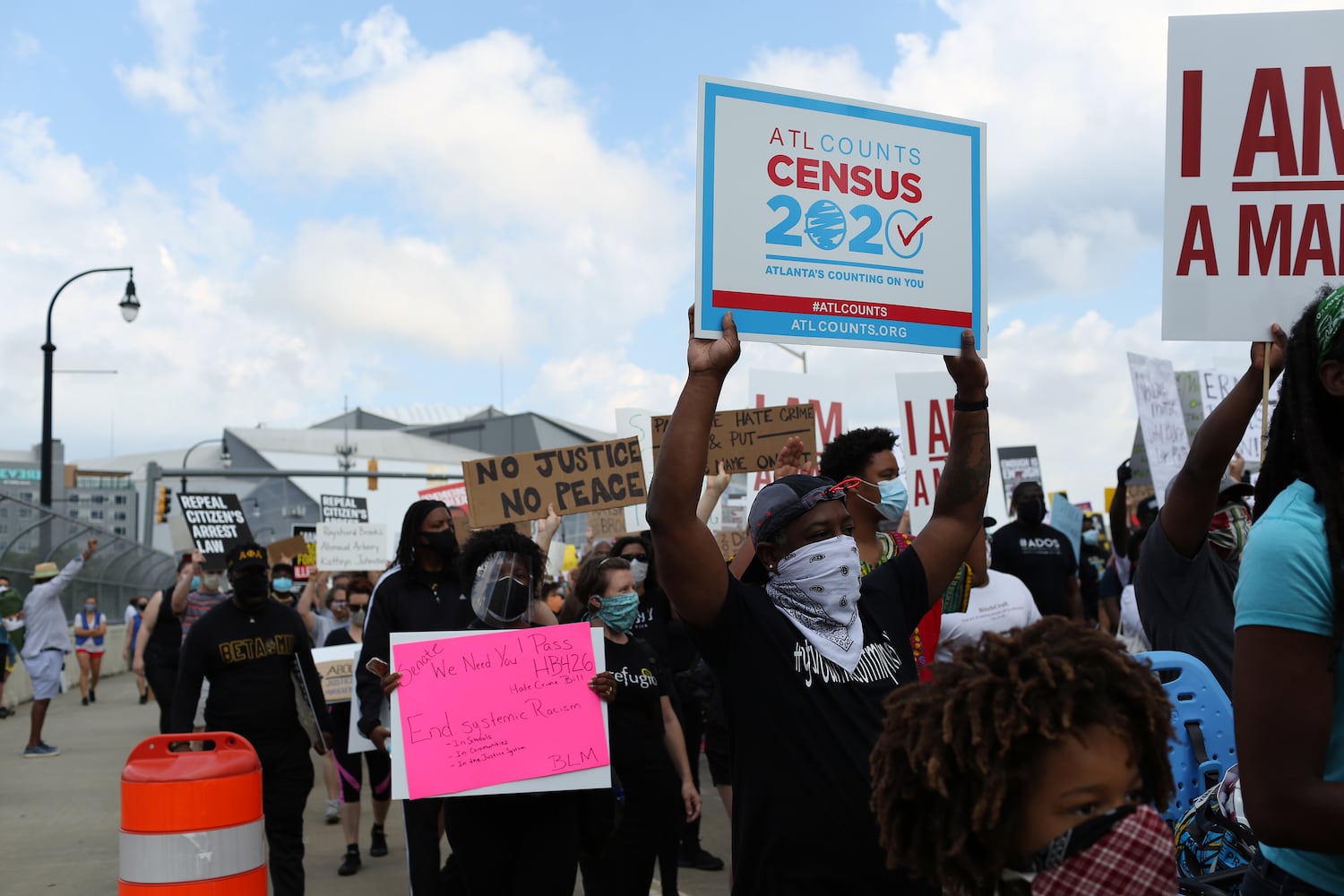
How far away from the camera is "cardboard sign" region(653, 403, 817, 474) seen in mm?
9172

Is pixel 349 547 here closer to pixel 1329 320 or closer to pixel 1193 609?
pixel 1193 609

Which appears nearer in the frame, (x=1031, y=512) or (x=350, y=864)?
(x=350, y=864)

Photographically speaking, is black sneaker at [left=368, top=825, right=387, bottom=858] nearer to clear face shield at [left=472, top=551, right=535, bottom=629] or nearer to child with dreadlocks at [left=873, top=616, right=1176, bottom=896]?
clear face shield at [left=472, top=551, right=535, bottom=629]

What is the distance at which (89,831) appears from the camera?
9648mm

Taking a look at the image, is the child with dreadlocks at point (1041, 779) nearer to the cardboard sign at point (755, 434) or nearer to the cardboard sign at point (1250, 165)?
the cardboard sign at point (1250, 165)

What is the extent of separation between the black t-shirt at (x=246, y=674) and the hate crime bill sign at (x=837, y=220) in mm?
4216

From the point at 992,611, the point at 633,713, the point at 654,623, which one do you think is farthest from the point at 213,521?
the point at 992,611

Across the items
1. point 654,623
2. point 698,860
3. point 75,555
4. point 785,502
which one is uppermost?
point 785,502

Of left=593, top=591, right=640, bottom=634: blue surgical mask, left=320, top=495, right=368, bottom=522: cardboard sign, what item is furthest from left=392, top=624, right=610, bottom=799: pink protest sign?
left=320, top=495, right=368, bottom=522: cardboard sign

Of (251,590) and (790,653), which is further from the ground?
(790,653)

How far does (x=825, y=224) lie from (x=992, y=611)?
10.6ft

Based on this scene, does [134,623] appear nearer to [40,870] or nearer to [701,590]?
[40,870]

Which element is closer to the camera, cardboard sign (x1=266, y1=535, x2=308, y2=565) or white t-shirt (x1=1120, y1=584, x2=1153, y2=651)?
white t-shirt (x1=1120, y1=584, x2=1153, y2=651)

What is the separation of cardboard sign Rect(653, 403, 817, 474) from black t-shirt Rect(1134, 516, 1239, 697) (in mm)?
4988
